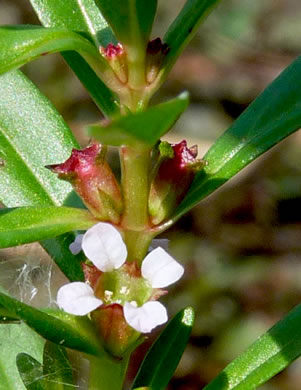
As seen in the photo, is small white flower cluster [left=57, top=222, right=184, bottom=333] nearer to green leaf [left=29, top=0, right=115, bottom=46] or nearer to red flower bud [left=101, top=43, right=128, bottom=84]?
red flower bud [left=101, top=43, right=128, bottom=84]

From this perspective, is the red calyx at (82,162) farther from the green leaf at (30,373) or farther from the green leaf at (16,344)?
the green leaf at (16,344)

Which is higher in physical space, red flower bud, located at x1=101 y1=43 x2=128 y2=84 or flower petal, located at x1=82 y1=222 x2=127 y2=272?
red flower bud, located at x1=101 y1=43 x2=128 y2=84

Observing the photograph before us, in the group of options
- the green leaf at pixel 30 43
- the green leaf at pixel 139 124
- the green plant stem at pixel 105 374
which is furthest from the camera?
the green plant stem at pixel 105 374

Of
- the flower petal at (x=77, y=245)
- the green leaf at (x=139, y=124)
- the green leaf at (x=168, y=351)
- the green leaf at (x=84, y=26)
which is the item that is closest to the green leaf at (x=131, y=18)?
the green leaf at (x=84, y=26)

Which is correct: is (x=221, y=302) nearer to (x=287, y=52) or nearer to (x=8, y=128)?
(x=287, y=52)

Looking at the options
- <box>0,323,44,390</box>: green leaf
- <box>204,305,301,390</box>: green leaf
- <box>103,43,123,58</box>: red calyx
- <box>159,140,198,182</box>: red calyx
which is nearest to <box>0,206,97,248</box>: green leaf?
<box>159,140,198,182</box>: red calyx

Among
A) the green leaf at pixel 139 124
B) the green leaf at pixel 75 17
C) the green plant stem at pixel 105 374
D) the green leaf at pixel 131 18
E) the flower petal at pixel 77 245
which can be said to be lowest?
the green plant stem at pixel 105 374
